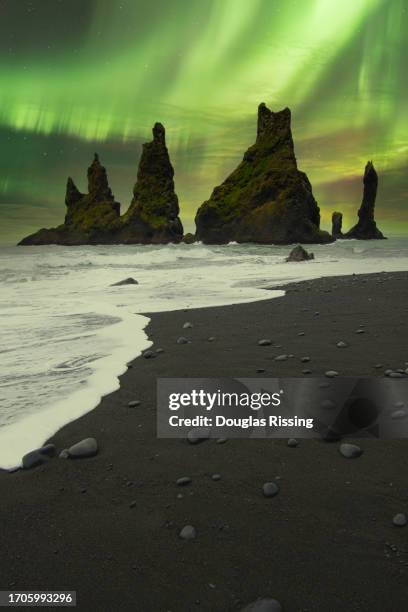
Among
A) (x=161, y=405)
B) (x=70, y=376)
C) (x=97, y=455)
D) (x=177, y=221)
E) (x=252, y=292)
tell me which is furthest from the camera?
(x=177, y=221)

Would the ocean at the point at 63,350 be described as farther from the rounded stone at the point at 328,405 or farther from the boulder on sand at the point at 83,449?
the rounded stone at the point at 328,405

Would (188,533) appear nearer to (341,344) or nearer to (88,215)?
(341,344)

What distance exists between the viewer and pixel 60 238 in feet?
420

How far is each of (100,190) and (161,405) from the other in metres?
133

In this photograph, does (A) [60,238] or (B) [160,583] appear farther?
(A) [60,238]

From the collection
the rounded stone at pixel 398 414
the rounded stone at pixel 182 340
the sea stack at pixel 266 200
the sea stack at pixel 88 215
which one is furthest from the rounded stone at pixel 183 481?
the sea stack at pixel 88 215

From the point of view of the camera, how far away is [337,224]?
127m

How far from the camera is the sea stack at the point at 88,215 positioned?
388ft

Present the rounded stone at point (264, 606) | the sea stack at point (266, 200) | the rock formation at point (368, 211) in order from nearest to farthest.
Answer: the rounded stone at point (264, 606), the sea stack at point (266, 200), the rock formation at point (368, 211)

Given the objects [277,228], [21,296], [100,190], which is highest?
[100,190]

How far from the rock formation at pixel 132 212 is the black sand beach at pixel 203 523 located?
98.9 m

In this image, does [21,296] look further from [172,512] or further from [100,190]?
[100,190]

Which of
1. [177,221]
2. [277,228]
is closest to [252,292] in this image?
[277,228]

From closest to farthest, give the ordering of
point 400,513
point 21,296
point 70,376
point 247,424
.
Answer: point 400,513 → point 247,424 → point 70,376 → point 21,296
